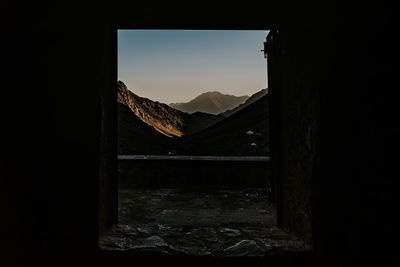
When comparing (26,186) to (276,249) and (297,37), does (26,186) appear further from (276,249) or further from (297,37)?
(297,37)

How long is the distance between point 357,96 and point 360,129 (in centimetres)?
21

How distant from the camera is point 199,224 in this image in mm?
2883

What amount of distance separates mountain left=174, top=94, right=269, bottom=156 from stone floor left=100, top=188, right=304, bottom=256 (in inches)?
113

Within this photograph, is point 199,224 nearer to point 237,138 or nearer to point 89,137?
point 89,137

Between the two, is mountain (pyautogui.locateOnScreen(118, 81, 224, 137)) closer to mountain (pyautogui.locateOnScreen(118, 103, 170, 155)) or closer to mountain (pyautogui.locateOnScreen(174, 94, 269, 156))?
mountain (pyautogui.locateOnScreen(118, 103, 170, 155))

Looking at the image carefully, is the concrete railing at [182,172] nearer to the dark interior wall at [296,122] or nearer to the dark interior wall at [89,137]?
the dark interior wall at [296,122]

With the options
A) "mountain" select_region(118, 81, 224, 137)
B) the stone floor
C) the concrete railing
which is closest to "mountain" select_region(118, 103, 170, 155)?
the concrete railing

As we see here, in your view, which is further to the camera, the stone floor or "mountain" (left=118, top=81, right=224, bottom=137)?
"mountain" (left=118, top=81, right=224, bottom=137)

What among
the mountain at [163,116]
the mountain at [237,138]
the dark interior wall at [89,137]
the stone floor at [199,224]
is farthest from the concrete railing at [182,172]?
the mountain at [163,116]

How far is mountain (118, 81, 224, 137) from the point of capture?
13.1m

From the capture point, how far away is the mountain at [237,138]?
7.60m

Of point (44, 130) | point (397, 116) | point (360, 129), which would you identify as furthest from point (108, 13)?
point (397, 116)

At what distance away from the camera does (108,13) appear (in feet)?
7.21

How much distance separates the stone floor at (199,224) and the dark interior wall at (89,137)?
0.18 m
